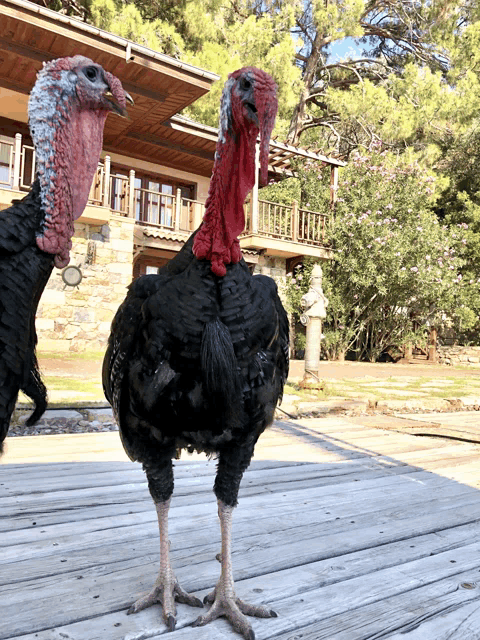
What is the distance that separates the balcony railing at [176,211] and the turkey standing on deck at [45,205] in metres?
9.86

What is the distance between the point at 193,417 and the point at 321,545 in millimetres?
1059

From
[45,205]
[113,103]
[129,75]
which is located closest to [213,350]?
[45,205]

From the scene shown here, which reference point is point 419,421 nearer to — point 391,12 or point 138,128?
point 138,128

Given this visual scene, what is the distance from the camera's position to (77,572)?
197 centimetres

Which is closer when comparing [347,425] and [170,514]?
[170,514]

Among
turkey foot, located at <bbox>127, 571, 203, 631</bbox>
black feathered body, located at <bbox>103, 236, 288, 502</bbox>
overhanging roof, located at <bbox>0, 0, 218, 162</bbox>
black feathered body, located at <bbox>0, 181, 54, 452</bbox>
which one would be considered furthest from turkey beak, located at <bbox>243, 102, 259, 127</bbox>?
overhanging roof, located at <bbox>0, 0, 218, 162</bbox>

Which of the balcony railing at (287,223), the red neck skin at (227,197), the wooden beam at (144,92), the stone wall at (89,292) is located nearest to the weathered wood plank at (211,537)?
the red neck skin at (227,197)

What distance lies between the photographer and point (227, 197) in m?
1.81

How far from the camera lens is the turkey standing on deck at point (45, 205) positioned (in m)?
1.61

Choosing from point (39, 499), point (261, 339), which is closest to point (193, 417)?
point (261, 339)

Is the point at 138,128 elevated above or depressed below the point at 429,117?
below

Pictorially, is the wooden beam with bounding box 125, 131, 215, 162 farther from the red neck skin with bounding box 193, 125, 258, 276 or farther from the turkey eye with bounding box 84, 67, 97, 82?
the red neck skin with bounding box 193, 125, 258, 276

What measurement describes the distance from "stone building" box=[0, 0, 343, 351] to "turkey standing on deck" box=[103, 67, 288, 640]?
734 cm

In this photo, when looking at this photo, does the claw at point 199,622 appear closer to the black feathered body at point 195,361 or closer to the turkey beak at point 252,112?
the black feathered body at point 195,361
